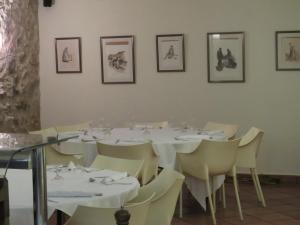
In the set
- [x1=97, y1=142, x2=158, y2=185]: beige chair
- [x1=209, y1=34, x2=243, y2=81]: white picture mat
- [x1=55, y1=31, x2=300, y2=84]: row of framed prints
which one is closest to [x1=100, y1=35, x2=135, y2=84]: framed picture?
[x1=55, y1=31, x2=300, y2=84]: row of framed prints

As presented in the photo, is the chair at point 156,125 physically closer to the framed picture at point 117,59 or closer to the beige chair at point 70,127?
the beige chair at point 70,127

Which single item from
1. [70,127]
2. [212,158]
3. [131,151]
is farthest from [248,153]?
[70,127]

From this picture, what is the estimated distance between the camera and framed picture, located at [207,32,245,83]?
665 cm

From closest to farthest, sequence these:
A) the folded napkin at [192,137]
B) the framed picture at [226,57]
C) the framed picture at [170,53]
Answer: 1. the folded napkin at [192,137]
2. the framed picture at [226,57]
3. the framed picture at [170,53]

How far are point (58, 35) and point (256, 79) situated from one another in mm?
2866

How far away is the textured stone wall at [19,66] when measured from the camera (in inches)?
252

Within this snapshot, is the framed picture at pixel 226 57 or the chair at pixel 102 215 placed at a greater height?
the framed picture at pixel 226 57

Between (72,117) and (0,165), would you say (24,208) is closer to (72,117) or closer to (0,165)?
(0,165)

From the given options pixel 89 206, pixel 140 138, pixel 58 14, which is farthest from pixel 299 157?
pixel 89 206

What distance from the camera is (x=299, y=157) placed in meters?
6.55

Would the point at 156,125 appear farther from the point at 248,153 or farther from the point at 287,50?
the point at 287,50

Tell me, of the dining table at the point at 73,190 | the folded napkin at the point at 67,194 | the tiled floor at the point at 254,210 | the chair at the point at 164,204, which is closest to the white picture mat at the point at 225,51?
the tiled floor at the point at 254,210

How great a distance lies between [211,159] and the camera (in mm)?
4738

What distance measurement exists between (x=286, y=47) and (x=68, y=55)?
3.01 m
